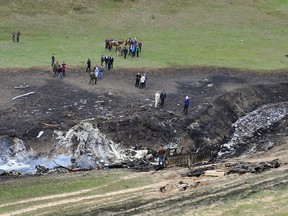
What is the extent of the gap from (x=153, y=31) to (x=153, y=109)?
2610 centimetres

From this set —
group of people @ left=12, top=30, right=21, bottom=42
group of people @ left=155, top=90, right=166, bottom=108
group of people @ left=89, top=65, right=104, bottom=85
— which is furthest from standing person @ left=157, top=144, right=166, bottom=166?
group of people @ left=12, top=30, right=21, bottom=42

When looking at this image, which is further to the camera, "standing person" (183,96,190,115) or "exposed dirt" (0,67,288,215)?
"standing person" (183,96,190,115)

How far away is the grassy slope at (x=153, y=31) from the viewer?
189 feet

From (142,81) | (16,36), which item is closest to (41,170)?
(142,81)

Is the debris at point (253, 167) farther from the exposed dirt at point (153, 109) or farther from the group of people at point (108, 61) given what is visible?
the group of people at point (108, 61)

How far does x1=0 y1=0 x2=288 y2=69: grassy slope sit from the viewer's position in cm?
5772

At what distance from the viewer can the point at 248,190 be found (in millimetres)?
29109

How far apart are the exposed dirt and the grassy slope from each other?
3.89 metres

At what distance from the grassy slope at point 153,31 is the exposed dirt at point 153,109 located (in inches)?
153

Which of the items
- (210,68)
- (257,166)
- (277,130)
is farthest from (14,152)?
(210,68)

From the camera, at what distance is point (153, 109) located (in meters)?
44.5

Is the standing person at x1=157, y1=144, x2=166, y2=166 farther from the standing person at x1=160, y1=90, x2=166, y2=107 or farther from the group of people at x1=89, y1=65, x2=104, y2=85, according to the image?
the group of people at x1=89, y1=65, x2=104, y2=85

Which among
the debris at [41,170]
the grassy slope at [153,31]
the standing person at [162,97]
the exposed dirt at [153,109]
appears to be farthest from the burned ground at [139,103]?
the grassy slope at [153,31]

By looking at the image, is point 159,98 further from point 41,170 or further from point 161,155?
point 41,170
